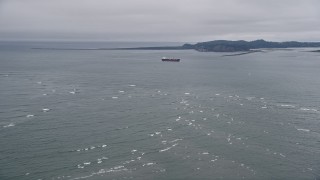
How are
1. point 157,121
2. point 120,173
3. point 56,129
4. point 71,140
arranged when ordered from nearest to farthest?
1. point 120,173
2. point 71,140
3. point 56,129
4. point 157,121

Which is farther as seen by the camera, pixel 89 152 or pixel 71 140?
pixel 71 140

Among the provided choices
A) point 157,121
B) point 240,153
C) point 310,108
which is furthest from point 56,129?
point 310,108

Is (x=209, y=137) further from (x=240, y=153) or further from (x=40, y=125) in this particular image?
(x=40, y=125)

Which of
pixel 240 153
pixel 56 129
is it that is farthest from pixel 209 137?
pixel 56 129

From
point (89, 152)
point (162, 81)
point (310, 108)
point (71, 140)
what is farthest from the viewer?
point (162, 81)

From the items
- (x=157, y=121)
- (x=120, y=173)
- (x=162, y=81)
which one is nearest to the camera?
(x=120, y=173)

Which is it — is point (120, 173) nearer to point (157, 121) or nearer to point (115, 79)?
point (157, 121)

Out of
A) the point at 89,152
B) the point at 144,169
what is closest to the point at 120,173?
the point at 144,169

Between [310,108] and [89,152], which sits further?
[310,108]

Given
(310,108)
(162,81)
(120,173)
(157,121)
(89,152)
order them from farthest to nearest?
(162,81)
(310,108)
(157,121)
(89,152)
(120,173)
